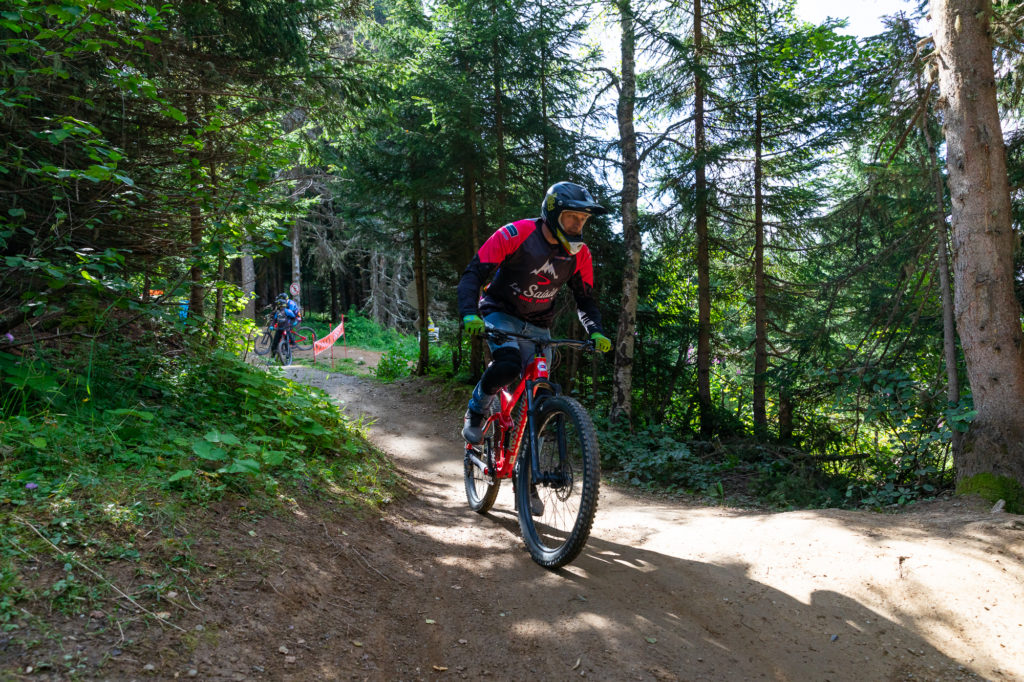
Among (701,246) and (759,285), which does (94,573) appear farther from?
(759,285)

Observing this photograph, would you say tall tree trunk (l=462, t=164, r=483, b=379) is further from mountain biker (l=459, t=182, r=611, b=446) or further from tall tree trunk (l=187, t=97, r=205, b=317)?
mountain biker (l=459, t=182, r=611, b=446)

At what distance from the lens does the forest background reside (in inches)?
174

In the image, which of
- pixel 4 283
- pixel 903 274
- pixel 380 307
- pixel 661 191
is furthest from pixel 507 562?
pixel 380 307

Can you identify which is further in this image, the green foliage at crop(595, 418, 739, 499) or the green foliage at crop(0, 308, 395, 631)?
the green foliage at crop(595, 418, 739, 499)

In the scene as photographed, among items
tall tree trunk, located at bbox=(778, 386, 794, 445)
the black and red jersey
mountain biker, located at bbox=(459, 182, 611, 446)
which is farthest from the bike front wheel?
tall tree trunk, located at bbox=(778, 386, 794, 445)

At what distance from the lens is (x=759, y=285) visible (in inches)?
464

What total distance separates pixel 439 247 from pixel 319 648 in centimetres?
1258

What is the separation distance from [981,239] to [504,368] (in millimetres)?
5056

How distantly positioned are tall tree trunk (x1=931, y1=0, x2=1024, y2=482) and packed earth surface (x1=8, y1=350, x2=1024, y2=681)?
4.47 feet

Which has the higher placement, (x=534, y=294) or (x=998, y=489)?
(x=534, y=294)

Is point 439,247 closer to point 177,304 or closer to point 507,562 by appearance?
point 177,304

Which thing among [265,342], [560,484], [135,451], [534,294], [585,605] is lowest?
[585,605]

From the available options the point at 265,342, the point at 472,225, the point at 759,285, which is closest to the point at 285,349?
the point at 265,342

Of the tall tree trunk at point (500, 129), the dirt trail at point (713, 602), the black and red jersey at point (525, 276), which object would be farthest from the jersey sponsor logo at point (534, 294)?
the tall tree trunk at point (500, 129)
